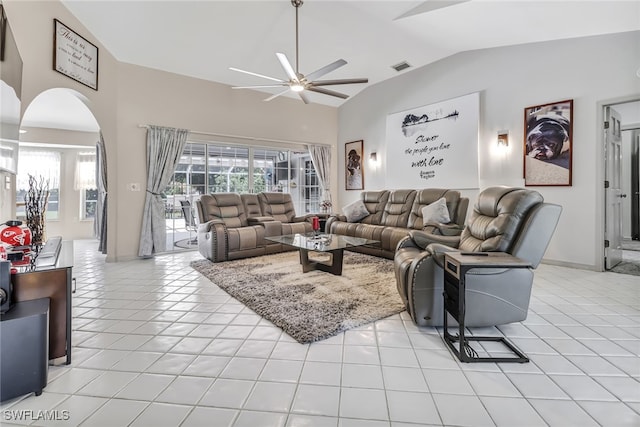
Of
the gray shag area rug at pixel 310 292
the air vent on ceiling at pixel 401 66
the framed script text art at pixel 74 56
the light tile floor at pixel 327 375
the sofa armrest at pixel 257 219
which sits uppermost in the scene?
the air vent on ceiling at pixel 401 66

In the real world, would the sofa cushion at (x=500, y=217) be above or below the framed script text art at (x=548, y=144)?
below

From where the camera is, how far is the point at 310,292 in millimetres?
3055

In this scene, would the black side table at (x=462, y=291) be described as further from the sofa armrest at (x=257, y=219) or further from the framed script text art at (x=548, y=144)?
the sofa armrest at (x=257, y=219)

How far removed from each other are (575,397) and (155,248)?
515 centimetres

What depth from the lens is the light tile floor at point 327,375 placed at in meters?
1.40

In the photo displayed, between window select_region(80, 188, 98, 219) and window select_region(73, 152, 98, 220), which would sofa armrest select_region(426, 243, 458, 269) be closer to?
window select_region(73, 152, 98, 220)

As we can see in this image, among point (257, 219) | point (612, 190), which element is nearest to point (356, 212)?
point (257, 219)

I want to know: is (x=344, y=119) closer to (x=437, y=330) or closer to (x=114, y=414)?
(x=437, y=330)

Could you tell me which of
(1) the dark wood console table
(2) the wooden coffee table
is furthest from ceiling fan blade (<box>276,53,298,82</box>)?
(1) the dark wood console table

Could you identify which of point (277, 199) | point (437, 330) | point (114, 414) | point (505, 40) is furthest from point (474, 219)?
point (277, 199)

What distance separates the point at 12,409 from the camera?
1.44 metres

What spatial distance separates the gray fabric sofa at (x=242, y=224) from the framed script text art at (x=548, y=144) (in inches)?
136

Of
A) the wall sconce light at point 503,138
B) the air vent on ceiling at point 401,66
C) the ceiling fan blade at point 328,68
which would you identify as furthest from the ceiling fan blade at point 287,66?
the wall sconce light at point 503,138

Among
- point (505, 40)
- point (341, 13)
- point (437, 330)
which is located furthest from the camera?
point (505, 40)
